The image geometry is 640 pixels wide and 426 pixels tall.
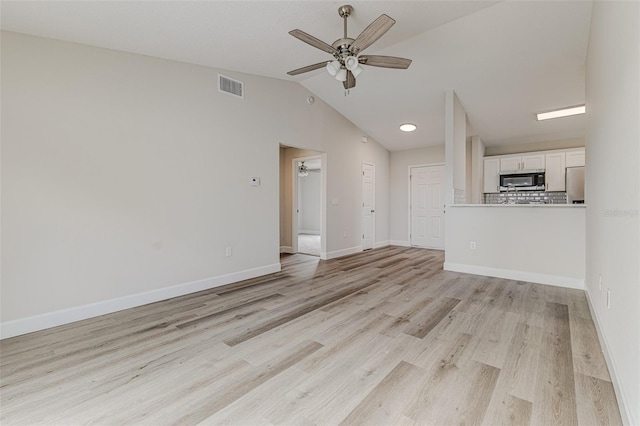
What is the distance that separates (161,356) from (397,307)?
2159 mm

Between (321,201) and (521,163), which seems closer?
(321,201)

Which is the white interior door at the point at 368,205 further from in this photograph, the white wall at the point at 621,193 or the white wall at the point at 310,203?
the white wall at the point at 621,193

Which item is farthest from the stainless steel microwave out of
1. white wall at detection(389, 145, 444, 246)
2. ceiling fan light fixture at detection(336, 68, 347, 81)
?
ceiling fan light fixture at detection(336, 68, 347, 81)

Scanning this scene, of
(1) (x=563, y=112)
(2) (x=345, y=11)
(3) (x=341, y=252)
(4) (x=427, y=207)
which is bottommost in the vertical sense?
(3) (x=341, y=252)

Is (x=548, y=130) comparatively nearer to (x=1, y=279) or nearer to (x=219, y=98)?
(x=219, y=98)

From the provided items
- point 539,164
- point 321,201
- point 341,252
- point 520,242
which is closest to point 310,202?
point 341,252

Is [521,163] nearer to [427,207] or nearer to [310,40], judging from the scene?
[427,207]

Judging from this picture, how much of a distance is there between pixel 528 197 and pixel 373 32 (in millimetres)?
6061

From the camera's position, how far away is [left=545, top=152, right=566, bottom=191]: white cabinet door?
5820 mm

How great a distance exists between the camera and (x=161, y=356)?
209 cm

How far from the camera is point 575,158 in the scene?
5691 mm

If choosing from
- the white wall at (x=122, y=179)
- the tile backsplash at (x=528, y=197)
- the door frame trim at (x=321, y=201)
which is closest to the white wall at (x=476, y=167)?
the tile backsplash at (x=528, y=197)

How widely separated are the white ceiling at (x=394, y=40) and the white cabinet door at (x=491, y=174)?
1.43m

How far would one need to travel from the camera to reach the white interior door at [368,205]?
22.0 feet
